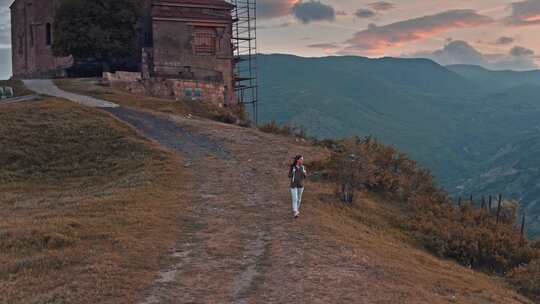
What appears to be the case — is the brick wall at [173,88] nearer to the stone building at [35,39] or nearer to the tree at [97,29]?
the tree at [97,29]

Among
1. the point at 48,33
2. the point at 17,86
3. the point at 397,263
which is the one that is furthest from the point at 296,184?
the point at 48,33

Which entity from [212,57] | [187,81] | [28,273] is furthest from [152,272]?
[212,57]

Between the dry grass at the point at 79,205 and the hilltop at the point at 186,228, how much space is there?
0.17 ft

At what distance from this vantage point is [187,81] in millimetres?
43781

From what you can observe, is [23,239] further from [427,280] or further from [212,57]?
[212,57]

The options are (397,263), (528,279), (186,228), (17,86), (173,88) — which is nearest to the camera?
(397,263)

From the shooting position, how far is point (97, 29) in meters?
46.0

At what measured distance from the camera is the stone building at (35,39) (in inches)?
2084

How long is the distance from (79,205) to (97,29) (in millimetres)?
31751

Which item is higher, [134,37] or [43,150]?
[134,37]

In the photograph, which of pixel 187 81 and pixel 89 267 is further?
pixel 187 81

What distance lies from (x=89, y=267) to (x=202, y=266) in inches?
85.4

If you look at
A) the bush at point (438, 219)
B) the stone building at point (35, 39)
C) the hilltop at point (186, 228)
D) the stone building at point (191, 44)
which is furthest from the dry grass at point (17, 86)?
the bush at point (438, 219)

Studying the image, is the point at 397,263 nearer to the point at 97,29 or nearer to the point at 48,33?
the point at 97,29
